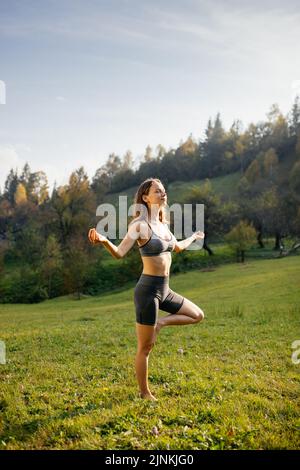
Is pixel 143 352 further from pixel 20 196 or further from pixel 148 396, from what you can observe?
pixel 20 196

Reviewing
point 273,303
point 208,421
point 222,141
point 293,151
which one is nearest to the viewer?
point 208,421

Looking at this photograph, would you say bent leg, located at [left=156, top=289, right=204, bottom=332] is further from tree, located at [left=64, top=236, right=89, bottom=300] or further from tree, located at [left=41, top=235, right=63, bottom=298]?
tree, located at [left=41, top=235, right=63, bottom=298]

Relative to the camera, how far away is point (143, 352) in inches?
277

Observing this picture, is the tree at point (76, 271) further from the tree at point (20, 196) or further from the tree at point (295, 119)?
the tree at point (295, 119)

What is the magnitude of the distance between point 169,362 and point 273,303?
17294mm

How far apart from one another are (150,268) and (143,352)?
1581 mm

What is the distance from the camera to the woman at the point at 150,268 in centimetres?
677

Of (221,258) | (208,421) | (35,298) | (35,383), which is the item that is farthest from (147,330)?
(221,258)

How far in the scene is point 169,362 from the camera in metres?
10.3

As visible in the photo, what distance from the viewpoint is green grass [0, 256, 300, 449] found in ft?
18.2

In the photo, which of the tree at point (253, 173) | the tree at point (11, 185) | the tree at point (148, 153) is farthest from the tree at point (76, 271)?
the tree at point (148, 153)

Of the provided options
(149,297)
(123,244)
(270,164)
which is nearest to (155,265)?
(149,297)

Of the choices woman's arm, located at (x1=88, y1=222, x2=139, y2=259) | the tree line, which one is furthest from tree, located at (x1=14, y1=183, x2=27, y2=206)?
woman's arm, located at (x1=88, y1=222, x2=139, y2=259)
